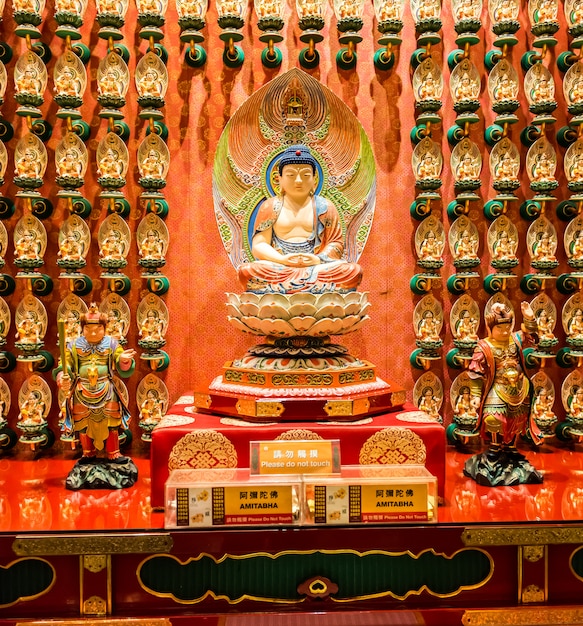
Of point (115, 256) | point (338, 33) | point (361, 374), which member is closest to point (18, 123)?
point (115, 256)

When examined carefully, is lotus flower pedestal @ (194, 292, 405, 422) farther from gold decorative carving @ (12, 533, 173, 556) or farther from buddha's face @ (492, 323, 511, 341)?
gold decorative carving @ (12, 533, 173, 556)

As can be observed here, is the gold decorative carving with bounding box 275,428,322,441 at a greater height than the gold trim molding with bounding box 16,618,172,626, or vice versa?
the gold decorative carving with bounding box 275,428,322,441

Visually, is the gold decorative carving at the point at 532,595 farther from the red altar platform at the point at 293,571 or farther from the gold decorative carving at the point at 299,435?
the gold decorative carving at the point at 299,435

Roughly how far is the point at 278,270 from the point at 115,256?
0.94 metres

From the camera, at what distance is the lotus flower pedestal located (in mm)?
2795

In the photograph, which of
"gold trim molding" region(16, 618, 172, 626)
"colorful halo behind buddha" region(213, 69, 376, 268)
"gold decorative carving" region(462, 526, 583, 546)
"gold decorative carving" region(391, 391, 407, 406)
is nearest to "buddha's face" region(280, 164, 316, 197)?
"colorful halo behind buddha" region(213, 69, 376, 268)

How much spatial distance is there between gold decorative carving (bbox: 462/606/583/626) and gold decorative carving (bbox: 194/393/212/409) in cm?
130

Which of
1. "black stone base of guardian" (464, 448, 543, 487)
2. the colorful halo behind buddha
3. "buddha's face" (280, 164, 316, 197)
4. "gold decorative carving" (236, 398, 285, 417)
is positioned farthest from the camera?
the colorful halo behind buddha

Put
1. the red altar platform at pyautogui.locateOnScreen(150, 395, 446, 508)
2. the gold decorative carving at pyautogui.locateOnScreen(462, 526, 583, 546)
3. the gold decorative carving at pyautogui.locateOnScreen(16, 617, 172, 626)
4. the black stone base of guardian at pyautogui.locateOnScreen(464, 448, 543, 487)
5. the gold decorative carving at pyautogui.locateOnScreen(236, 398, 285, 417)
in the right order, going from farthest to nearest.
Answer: the black stone base of guardian at pyautogui.locateOnScreen(464, 448, 543, 487) → the gold decorative carving at pyautogui.locateOnScreen(236, 398, 285, 417) → the red altar platform at pyautogui.locateOnScreen(150, 395, 446, 508) → the gold decorative carving at pyautogui.locateOnScreen(462, 526, 583, 546) → the gold decorative carving at pyautogui.locateOnScreen(16, 617, 172, 626)

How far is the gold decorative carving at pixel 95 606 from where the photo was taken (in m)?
2.36

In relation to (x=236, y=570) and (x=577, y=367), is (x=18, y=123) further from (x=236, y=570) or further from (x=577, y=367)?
(x=577, y=367)

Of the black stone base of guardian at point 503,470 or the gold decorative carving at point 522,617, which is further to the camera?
the black stone base of guardian at point 503,470

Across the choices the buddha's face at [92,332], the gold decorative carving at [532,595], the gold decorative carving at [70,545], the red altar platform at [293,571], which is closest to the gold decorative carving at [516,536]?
the red altar platform at [293,571]

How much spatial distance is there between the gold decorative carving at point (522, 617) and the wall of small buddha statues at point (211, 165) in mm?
1190
